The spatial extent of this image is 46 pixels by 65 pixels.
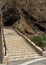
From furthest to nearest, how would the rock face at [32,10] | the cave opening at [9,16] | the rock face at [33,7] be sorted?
the cave opening at [9,16] → the rock face at [33,7] → the rock face at [32,10]

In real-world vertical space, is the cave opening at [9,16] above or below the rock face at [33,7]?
below

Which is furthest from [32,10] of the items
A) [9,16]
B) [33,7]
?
[9,16]

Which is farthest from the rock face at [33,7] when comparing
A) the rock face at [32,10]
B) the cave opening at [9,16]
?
the cave opening at [9,16]

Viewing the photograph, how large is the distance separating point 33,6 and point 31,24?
4459 millimetres

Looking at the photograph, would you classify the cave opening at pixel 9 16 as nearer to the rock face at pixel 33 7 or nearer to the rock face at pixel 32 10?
the rock face at pixel 32 10

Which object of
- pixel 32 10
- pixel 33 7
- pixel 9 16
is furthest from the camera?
pixel 9 16

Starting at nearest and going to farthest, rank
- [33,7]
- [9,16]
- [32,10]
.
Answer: [33,7]
[32,10]
[9,16]

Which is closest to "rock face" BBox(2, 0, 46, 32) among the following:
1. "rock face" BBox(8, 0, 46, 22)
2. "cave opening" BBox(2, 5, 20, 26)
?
"rock face" BBox(8, 0, 46, 22)

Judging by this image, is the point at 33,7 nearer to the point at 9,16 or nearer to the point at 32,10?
the point at 32,10

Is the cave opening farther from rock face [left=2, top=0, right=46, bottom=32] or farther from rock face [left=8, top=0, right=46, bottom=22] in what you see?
rock face [left=8, top=0, right=46, bottom=22]

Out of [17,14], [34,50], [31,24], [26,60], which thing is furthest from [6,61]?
[17,14]

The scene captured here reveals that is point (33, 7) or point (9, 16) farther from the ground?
point (33, 7)

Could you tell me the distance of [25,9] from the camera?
47438 mm

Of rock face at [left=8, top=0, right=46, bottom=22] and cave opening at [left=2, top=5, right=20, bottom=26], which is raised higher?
rock face at [left=8, top=0, right=46, bottom=22]
